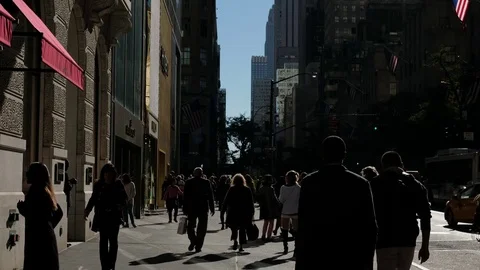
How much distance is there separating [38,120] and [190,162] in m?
90.2

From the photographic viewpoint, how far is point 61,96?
1672cm

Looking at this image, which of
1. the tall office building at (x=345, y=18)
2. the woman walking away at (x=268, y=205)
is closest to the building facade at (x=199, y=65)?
the tall office building at (x=345, y=18)

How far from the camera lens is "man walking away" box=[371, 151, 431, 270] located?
8.45 metres

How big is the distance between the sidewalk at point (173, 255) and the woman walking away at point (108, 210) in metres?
1.39

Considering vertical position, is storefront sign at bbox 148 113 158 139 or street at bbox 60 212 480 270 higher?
storefront sign at bbox 148 113 158 139

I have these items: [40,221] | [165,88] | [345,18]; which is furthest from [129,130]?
[345,18]

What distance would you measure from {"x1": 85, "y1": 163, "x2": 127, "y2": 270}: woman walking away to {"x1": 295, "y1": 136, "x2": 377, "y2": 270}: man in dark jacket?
6802 mm

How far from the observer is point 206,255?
17.4 m

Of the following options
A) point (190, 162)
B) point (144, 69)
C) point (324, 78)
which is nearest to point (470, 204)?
point (144, 69)

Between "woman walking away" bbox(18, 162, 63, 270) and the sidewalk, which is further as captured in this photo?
the sidewalk

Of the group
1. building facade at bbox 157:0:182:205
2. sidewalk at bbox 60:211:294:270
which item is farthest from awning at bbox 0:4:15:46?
building facade at bbox 157:0:182:205

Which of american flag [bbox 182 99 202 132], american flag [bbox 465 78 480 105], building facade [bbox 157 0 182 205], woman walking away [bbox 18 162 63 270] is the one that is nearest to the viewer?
woman walking away [bbox 18 162 63 270]

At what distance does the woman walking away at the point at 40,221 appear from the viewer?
8.89 meters

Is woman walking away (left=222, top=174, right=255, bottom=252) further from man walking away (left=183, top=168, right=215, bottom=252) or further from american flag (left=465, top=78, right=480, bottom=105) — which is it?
american flag (left=465, top=78, right=480, bottom=105)
